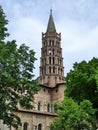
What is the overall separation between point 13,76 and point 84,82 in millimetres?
14180

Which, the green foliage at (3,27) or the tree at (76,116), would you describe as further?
the tree at (76,116)

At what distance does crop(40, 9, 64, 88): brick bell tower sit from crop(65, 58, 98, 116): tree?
146ft

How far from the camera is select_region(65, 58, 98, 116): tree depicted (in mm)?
36000

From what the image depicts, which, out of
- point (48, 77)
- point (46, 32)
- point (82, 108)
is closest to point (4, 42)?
point (82, 108)

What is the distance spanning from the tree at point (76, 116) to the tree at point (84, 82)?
148 inches

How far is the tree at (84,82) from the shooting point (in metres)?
36.0

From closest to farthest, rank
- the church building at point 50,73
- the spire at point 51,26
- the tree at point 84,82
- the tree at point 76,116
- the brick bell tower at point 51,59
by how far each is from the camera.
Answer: the tree at point 76,116 < the tree at point 84,82 < the church building at point 50,73 < the brick bell tower at point 51,59 < the spire at point 51,26

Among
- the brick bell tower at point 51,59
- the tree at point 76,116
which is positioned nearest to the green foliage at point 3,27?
the tree at point 76,116

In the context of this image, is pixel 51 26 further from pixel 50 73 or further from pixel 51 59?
pixel 50 73

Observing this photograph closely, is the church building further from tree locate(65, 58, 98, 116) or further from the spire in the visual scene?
tree locate(65, 58, 98, 116)

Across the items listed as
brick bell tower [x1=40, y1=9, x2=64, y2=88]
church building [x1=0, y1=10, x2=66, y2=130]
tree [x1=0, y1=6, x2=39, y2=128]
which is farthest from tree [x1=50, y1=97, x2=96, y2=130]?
brick bell tower [x1=40, y1=9, x2=64, y2=88]

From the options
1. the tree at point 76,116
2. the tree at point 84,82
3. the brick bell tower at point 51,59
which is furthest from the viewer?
the brick bell tower at point 51,59

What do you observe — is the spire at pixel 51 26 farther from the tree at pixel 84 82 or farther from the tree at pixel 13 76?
the tree at pixel 13 76

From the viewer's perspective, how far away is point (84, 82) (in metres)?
36.5
